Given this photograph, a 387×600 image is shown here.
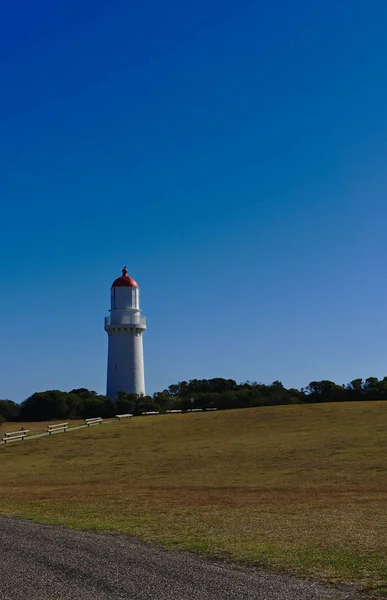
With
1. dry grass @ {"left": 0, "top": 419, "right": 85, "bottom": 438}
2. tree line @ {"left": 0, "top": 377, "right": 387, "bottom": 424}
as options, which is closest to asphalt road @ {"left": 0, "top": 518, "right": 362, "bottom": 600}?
dry grass @ {"left": 0, "top": 419, "right": 85, "bottom": 438}

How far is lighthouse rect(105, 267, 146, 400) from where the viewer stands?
76.3 metres

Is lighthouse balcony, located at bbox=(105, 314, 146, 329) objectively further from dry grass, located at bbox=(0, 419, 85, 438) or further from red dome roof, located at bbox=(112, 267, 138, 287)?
dry grass, located at bbox=(0, 419, 85, 438)

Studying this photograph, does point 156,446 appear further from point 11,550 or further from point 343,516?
point 11,550

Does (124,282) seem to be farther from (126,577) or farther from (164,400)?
(126,577)

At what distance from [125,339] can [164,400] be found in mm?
8458

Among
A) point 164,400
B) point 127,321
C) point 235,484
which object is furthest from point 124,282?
point 235,484

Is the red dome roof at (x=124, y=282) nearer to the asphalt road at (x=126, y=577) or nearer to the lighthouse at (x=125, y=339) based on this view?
the lighthouse at (x=125, y=339)

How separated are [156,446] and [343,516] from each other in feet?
96.2

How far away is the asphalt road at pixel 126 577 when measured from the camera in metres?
9.92

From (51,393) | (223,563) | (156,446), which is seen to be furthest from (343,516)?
(51,393)

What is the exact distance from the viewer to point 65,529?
1678cm

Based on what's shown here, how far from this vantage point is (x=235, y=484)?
95.8ft

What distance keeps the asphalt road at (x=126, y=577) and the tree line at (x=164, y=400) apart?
5961cm

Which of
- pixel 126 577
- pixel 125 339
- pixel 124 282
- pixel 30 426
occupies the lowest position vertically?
pixel 126 577
